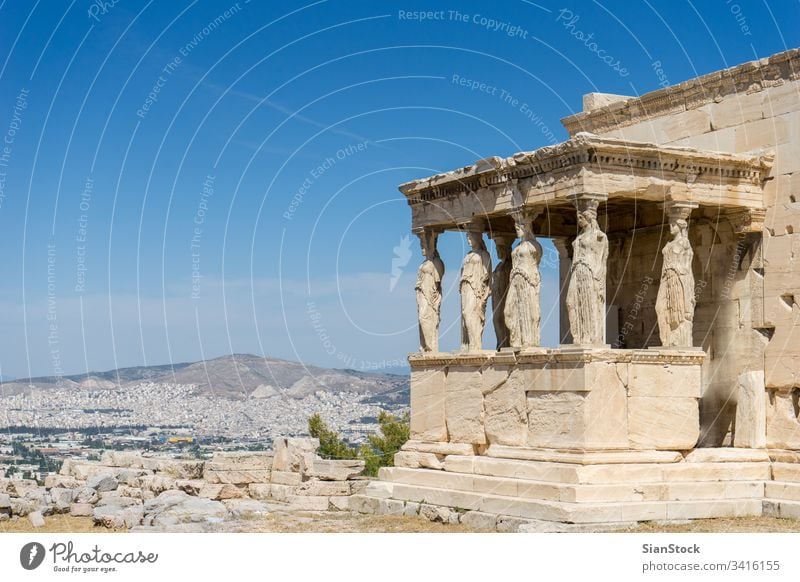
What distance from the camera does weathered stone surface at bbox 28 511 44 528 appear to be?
17.0m

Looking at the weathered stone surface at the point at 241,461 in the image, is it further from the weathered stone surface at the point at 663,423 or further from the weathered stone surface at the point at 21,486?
the weathered stone surface at the point at 663,423

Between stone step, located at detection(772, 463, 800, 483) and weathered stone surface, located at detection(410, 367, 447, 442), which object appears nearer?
stone step, located at detection(772, 463, 800, 483)

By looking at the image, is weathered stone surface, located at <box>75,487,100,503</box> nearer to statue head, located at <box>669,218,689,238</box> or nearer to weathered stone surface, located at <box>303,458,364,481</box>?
weathered stone surface, located at <box>303,458,364,481</box>

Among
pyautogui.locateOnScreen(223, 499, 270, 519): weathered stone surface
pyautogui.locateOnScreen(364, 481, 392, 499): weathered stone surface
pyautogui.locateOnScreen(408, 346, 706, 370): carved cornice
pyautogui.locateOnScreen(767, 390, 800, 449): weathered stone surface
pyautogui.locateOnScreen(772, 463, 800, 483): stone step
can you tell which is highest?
pyautogui.locateOnScreen(408, 346, 706, 370): carved cornice

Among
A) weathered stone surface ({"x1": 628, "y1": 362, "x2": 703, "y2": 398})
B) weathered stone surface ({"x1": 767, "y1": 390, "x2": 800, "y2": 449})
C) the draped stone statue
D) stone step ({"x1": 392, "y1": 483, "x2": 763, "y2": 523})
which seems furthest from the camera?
the draped stone statue

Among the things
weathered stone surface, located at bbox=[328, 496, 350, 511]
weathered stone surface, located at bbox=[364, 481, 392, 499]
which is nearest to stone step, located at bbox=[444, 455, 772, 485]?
weathered stone surface, located at bbox=[364, 481, 392, 499]

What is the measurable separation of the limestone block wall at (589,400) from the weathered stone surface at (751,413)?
0.79 metres

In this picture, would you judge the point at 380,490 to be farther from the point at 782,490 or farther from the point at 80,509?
the point at 782,490

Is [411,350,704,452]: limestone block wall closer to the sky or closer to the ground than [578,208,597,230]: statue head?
closer to the ground

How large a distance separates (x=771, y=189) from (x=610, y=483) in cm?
479

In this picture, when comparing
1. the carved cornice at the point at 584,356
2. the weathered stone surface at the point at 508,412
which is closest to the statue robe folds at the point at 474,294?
the carved cornice at the point at 584,356

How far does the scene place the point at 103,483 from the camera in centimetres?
1962

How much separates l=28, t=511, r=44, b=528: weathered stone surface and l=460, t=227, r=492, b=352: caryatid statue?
21.4 ft
